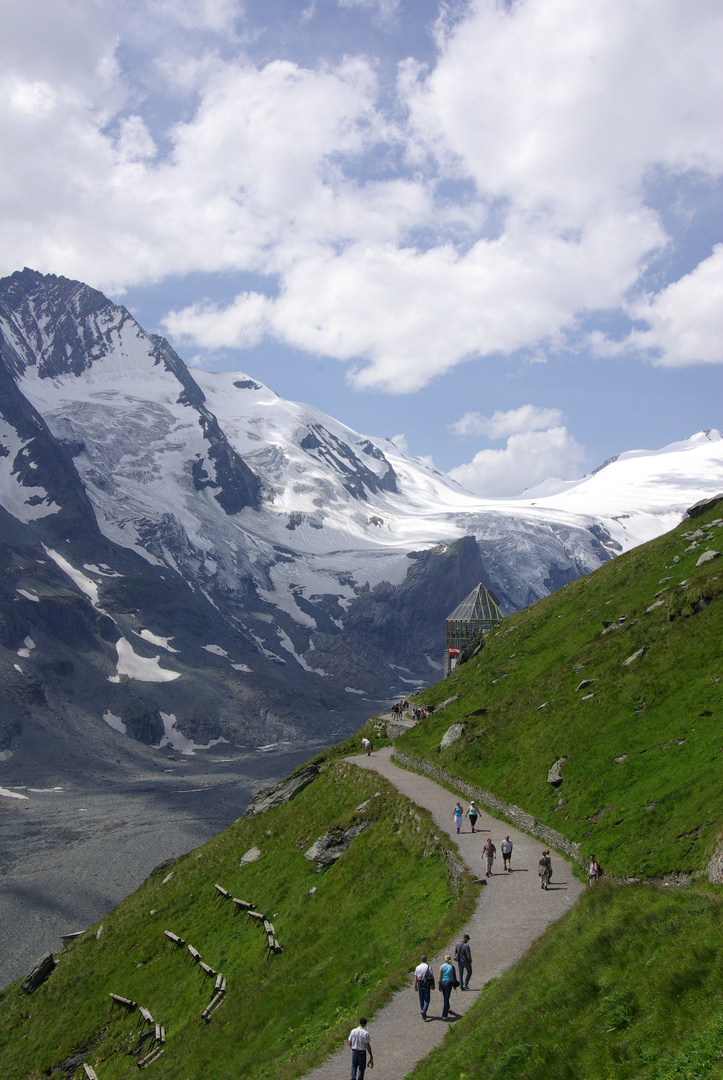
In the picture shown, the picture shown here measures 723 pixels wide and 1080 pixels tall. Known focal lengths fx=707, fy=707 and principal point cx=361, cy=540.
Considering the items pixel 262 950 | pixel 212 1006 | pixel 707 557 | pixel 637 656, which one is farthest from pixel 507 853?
pixel 707 557

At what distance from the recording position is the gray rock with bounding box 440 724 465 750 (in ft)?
151

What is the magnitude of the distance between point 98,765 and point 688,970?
204 meters

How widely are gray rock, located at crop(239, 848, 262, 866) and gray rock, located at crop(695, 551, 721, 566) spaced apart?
3433 cm

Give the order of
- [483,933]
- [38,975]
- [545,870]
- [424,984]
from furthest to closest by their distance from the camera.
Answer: [38,975]
[545,870]
[483,933]
[424,984]

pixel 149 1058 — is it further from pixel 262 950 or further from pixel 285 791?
pixel 285 791

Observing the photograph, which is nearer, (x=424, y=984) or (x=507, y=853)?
(x=424, y=984)

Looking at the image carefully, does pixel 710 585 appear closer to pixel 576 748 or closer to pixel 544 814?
pixel 576 748

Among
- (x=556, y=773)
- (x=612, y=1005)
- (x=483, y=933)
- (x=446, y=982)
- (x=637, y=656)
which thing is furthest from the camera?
(x=637, y=656)

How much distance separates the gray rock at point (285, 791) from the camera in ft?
172

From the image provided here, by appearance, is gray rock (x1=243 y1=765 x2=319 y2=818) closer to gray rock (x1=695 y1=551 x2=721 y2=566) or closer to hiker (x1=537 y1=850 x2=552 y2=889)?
hiker (x1=537 y1=850 x2=552 y2=889)

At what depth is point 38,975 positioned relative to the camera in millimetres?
46250

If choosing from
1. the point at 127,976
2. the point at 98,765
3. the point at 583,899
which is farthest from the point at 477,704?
the point at 98,765

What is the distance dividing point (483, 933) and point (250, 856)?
24590 millimetres

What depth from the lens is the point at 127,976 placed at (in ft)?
129
